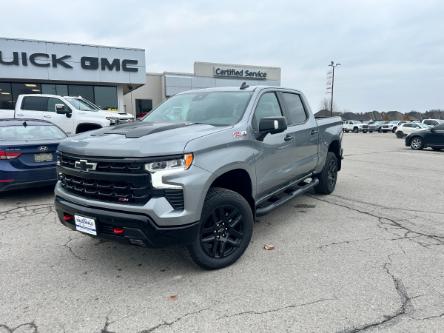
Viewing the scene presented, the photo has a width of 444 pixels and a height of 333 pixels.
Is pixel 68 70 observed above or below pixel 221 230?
above

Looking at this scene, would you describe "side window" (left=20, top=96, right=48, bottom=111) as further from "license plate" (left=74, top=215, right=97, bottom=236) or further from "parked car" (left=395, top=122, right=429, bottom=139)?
"parked car" (left=395, top=122, right=429, bottom=139)

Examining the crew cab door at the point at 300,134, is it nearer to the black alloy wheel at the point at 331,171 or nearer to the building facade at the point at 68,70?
the black alloy wheel at the point at 331,171

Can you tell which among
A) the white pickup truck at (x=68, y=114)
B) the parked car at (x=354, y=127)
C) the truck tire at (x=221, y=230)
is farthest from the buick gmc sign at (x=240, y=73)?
the truck tire at (x=221, y=230)

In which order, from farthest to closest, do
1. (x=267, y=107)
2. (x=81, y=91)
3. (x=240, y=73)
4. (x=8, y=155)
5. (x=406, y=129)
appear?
(x=240, y=73) → (x=406, y=129) → (x=81, y=91) → (x=8, y=155) → (x=267, y=107)

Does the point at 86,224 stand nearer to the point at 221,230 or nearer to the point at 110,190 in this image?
the point at 110,190

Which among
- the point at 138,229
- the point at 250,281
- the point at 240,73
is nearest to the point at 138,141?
the point at 138,229

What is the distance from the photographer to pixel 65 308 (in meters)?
2.74

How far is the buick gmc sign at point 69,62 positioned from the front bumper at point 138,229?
19.6 meters

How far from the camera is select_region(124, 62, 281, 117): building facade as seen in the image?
111 feet

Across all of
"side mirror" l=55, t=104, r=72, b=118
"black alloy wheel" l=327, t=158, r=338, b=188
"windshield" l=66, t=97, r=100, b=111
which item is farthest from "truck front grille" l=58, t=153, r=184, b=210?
"windshield" l=66, t=97, r=100, b=111

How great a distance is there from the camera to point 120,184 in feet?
9.57

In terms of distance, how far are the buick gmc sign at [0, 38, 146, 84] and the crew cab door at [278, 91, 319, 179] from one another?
1822cm

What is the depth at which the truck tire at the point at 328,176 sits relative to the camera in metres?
Answer: 6.18

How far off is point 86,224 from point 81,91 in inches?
815
